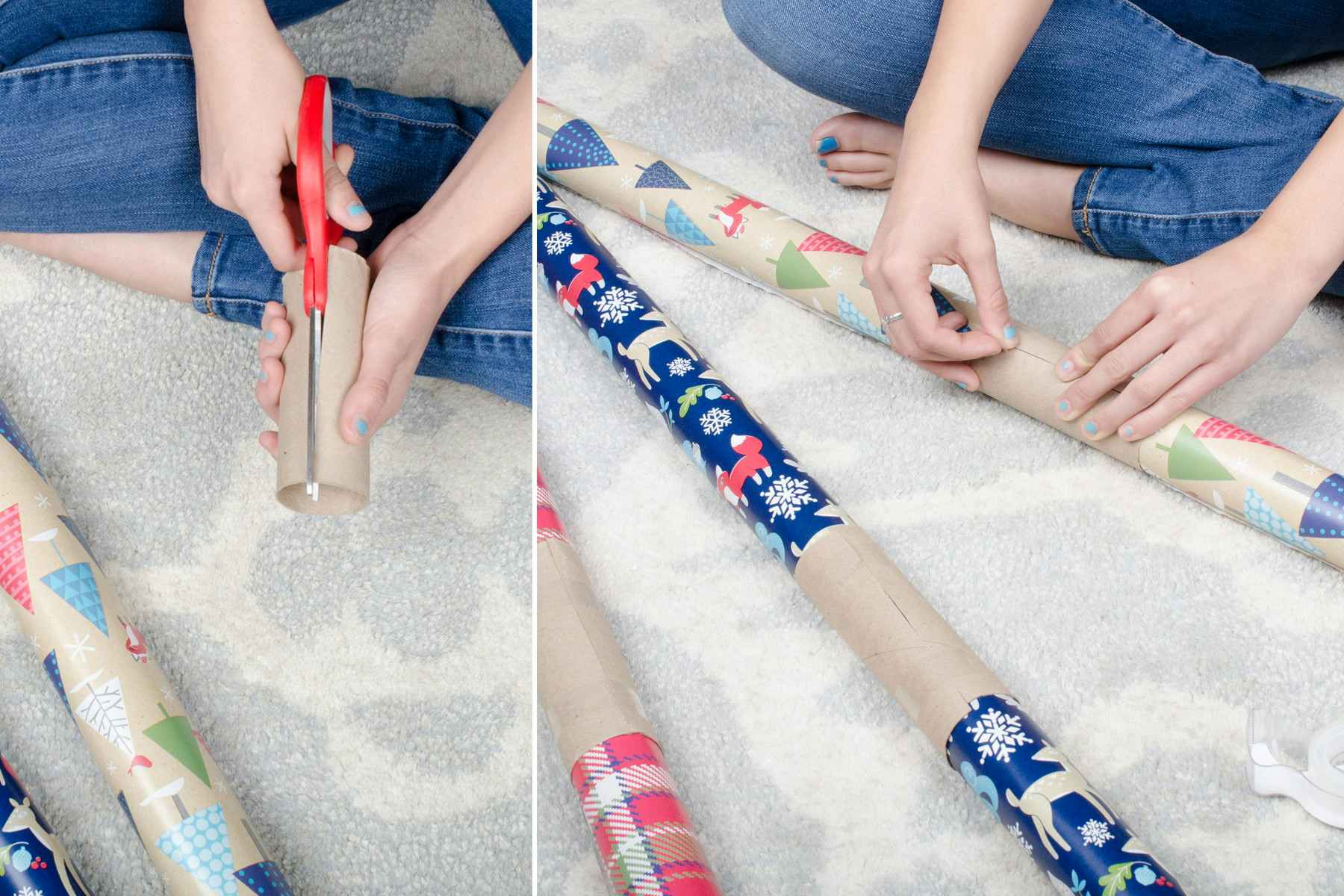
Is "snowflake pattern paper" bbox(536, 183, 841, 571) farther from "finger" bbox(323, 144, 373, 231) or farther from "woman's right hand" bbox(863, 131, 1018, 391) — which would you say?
"finger" bbox(323, 144, 373, 231)

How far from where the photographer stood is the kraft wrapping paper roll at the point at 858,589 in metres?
0.56

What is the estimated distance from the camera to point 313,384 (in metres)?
0.31

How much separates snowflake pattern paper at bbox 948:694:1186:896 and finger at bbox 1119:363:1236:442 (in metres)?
0.21

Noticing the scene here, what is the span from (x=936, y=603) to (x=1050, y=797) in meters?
0.16

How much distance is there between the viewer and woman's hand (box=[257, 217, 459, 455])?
317 millimetres

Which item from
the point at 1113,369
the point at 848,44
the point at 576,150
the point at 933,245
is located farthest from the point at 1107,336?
the point at 576,150

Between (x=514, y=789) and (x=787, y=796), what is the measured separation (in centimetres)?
36

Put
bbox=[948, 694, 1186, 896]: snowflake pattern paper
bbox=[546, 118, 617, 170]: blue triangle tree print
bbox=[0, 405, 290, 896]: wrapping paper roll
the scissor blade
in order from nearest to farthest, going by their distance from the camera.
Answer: the scissor blade, bbox=[0, 405, 290, 896]: wrapping paper roll, bbox=[948, 694, 1186, 896]: snowflake pattern paper, bbox=[546, 118, 617, 170]: blue triangle tree print

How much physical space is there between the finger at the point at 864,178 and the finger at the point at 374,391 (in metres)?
0.68

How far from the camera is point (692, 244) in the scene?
90cm

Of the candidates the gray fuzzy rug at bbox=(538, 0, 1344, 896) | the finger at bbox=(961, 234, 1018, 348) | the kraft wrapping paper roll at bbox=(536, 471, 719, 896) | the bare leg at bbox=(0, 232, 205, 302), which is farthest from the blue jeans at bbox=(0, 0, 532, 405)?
the finger at bbox=(961, 234, 1018, 348)

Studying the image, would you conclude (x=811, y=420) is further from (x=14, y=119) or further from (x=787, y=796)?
(x=14, y=119)

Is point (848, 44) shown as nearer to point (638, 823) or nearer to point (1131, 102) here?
point (1131, 102)

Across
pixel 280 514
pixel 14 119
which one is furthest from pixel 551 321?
pixel 280 514
